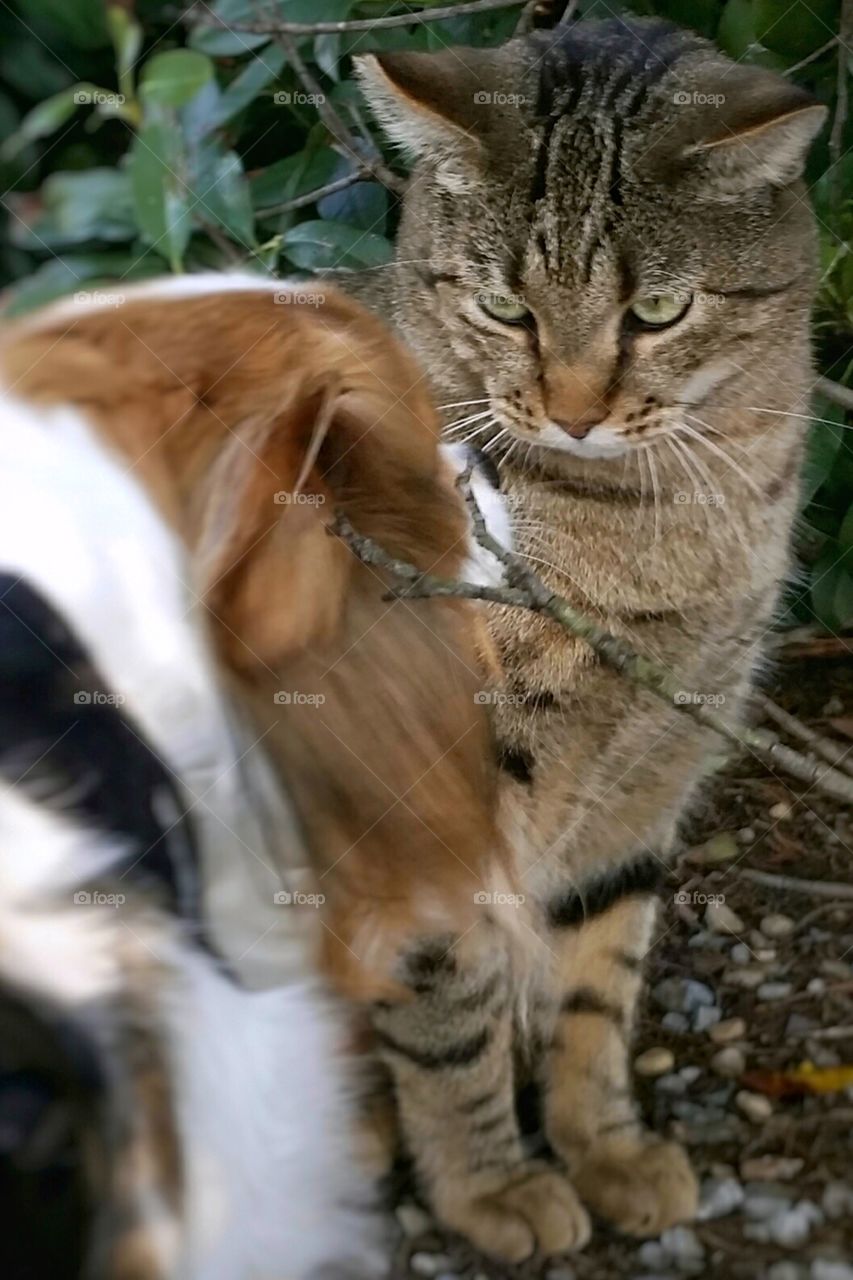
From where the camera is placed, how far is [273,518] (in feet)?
1.77

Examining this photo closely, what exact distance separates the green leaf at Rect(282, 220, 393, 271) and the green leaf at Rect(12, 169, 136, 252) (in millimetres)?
101

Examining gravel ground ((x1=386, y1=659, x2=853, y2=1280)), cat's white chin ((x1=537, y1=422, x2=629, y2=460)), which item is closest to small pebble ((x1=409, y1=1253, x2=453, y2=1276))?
gravel ground ((x1=386, y1=659, x2=853, y2=1280))

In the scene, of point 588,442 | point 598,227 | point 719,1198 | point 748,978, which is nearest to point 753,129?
point 598,227

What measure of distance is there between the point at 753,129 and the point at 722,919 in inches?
19.7

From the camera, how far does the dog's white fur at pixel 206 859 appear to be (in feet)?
1.54

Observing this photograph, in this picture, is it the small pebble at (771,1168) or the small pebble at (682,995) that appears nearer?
the small pebble at (771,1168)

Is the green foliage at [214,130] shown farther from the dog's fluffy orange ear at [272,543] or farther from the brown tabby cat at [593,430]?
the dog's fluffy orange ear at [272,543]

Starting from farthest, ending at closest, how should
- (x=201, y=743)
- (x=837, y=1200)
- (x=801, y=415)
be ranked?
1. (x=801, y=415)
2. (x=837, y=1200)
3. (x=201, y=743)

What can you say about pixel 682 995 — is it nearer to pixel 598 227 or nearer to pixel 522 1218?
pixel 522 1218

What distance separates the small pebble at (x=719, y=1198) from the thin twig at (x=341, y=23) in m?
0.73

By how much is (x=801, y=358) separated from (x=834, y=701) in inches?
9.4

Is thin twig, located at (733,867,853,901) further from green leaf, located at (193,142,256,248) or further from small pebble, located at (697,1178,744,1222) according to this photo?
green leaf, located at (193,142,256,248)

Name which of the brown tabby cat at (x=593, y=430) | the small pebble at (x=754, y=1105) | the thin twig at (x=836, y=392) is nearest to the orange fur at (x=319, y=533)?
the brown tabby cat at (x=593, y=430)

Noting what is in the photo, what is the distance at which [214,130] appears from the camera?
0.77 metres
